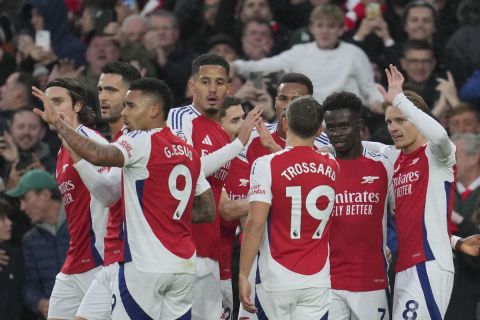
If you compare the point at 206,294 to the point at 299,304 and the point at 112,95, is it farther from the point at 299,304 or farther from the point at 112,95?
the point at 112,95

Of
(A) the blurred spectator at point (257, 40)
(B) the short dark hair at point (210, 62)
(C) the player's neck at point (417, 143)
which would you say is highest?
(A) the blurred spectator at point (257, 40)

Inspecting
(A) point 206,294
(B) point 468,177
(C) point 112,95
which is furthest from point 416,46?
(A) point 206,294

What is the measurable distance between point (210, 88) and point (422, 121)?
84.2 inches

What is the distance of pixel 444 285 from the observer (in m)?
10.8

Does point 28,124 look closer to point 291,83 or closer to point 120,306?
point 291,83

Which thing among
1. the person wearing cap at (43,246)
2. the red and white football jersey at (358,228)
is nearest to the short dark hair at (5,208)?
the person wearing cap at (43,246)

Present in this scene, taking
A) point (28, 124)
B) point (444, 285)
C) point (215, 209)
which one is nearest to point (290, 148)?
point (215, 209)

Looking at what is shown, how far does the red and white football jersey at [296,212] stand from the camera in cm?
1019

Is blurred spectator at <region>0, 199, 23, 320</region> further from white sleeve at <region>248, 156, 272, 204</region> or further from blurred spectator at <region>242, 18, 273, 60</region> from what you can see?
white sleeve at <region>248, 156, 272, 204</region>

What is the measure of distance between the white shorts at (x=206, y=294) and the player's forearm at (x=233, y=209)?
408 millimetres

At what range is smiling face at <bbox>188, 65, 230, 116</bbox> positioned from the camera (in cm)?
1180

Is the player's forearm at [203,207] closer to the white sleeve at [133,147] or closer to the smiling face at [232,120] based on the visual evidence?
the white sleeve at [133,147]

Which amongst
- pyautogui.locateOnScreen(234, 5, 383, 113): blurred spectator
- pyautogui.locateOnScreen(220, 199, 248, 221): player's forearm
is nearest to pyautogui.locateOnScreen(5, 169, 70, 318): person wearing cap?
pyautogui.locateOnScreen(220, 199, 248, 221): player's forearm

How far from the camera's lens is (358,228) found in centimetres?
1112
